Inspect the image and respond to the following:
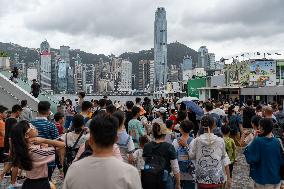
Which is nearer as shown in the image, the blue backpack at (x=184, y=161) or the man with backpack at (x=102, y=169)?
the man with backpack at (x=102, y=169)

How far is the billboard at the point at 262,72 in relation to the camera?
168 feet

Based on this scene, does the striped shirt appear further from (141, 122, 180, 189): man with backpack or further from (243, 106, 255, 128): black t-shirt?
(243, 106, 255, 128): black t-shirt

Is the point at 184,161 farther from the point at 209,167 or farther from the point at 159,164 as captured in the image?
the point at 159,164

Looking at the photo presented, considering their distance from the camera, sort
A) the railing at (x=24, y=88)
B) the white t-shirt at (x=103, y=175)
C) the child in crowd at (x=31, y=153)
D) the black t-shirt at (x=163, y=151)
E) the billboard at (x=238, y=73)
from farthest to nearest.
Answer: the billboard at (x=238, y=73), the railing at (x=24, y=88), the black t-shirt at (x=163, y=151), the child in crowd at (x=31, y=153), the white t-shirt at (x=103, y=175)

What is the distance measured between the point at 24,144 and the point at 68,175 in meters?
1.83

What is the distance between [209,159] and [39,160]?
7.06ft

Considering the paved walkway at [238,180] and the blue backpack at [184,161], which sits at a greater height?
the blue backpack at [184,161]

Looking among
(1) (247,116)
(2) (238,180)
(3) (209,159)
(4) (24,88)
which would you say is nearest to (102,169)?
(3) (209,159)

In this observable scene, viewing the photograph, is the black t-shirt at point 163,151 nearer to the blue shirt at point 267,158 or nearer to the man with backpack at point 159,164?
the man with backpack at point 159,164

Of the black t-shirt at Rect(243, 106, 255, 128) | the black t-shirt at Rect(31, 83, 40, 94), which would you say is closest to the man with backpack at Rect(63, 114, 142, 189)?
the black t-shirt at Rect(243, 106, 255, 128)

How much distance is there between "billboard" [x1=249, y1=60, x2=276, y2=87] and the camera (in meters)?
51.2

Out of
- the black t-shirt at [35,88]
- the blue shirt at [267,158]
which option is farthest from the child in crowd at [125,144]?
the black t-shirt at [35,88]

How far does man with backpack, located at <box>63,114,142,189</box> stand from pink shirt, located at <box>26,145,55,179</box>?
6.48ft

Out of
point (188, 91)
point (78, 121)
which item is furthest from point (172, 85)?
point (78, 121)
